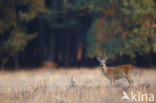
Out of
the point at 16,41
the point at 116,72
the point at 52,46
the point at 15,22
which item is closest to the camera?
the point at 116,72

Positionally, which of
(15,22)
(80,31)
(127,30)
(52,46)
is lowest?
(52,46)

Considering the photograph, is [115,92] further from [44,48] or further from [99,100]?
[44,48]

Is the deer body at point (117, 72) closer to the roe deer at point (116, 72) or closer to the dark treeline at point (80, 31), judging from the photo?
the roe deer at point (116, 72)

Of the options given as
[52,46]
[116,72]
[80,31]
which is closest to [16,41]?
[52,46]

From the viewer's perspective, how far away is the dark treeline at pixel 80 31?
24484mm

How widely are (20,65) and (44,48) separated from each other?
3.16 m

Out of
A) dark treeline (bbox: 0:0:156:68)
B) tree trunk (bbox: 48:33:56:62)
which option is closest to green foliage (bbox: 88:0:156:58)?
dark treeline (bbox: 0:0:156:68)

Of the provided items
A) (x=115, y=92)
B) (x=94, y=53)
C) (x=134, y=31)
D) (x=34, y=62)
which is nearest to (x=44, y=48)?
(x=34, y=62)

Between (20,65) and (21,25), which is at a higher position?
(21,25)

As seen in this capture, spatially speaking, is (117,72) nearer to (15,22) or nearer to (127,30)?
(127,30)

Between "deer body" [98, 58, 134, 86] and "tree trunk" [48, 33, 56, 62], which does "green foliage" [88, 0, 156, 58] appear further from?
"deer body" [98, 58, 134, 86]

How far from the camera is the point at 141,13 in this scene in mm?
23781

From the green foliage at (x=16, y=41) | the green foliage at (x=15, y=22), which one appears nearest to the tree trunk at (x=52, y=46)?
the green foliage at (x=15, y=22)

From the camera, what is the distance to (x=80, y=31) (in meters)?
34.1
